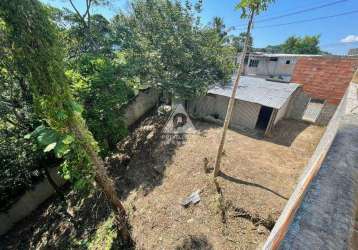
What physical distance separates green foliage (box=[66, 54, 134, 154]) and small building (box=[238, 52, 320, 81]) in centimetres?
2135

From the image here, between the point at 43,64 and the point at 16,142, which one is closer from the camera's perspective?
the point at 43,64

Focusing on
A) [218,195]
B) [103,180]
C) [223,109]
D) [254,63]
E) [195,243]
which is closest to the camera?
[103,180]

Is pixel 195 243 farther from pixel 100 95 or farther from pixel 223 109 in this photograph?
pixel 223 109

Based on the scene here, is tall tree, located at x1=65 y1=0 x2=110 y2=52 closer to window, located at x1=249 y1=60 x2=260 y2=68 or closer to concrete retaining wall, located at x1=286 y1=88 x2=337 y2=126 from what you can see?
concrete retaining wall, located at x1=286 y1=88 x2=337 y2=126

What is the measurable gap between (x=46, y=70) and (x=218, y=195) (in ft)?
18.8

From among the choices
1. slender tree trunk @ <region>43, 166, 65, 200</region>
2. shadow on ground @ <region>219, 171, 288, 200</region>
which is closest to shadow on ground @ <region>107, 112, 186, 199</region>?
slender tree trunk @ <region>43, 166, 65, 200</region>

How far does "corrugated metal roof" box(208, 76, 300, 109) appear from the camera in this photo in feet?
30.2

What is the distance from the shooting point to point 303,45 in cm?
4056

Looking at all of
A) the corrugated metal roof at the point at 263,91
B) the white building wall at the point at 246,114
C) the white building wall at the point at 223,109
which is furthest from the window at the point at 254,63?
the white building wall at the point at 246,114

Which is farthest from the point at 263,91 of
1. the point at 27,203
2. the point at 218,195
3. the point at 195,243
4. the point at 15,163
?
the point at 27,203

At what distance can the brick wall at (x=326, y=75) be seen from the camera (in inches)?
403

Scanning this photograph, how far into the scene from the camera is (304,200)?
1305mm

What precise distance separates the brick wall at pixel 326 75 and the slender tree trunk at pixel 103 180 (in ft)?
44.4

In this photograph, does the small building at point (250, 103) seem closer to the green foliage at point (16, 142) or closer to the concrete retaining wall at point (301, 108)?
the concrete retaining wall at point (301, 108)
